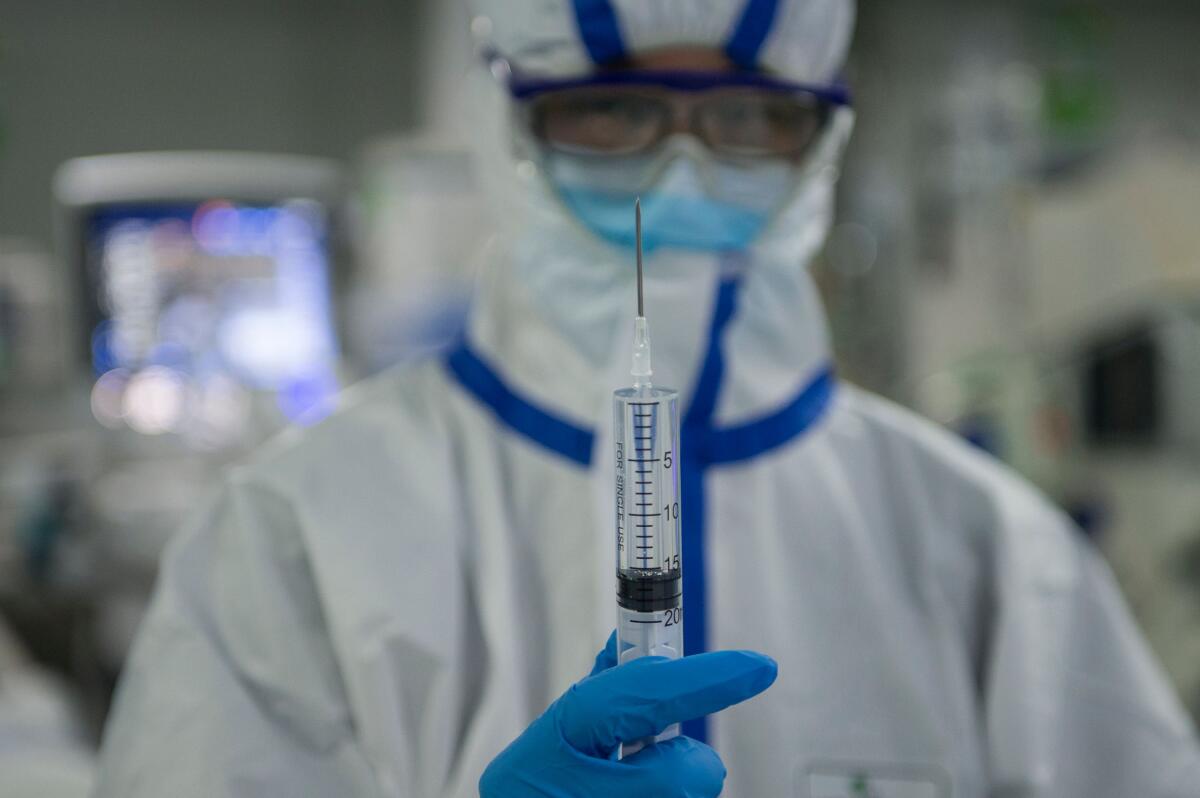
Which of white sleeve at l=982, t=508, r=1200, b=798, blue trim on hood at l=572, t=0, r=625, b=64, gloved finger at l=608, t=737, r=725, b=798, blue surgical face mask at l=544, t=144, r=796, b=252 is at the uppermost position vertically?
blue trim on hood at l=572, t=0, r=625, b=64

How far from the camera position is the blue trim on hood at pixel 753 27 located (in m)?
0.84

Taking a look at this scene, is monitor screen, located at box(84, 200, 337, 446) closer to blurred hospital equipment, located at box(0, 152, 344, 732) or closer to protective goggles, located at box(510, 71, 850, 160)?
blurred hospital equipment, located at box(0, 152, 344, 732)

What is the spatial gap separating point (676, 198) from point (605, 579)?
305 millimetres

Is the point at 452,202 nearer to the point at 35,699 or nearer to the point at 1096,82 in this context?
the point at 35,699

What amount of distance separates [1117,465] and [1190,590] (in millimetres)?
255

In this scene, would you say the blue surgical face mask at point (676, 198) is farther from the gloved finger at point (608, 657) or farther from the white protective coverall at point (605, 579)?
the gloved finger at point (608, 657)

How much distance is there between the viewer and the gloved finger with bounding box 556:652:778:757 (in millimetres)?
560

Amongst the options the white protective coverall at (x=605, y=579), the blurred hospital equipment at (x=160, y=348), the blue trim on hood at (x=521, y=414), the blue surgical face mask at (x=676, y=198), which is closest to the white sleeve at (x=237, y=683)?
the white protective coverall at (x=605, y=579)

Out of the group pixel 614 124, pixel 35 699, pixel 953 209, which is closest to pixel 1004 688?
pixel 614 124

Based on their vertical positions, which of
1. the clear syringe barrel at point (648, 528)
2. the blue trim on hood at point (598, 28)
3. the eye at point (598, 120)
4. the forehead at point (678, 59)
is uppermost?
the blue trim on hood at point (598, 28)

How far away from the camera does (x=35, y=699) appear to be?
5.66ft

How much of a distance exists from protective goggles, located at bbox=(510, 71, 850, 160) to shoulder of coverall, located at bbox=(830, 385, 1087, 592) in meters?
0.29

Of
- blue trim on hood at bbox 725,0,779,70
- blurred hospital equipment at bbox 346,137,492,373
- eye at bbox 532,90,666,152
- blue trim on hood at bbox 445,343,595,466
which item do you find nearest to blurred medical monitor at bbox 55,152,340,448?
blurred hospital equipment at bbox 346,137,492,373

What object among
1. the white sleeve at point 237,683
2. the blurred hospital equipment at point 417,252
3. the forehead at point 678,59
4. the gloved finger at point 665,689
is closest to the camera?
the gloved finger at point 665,689
